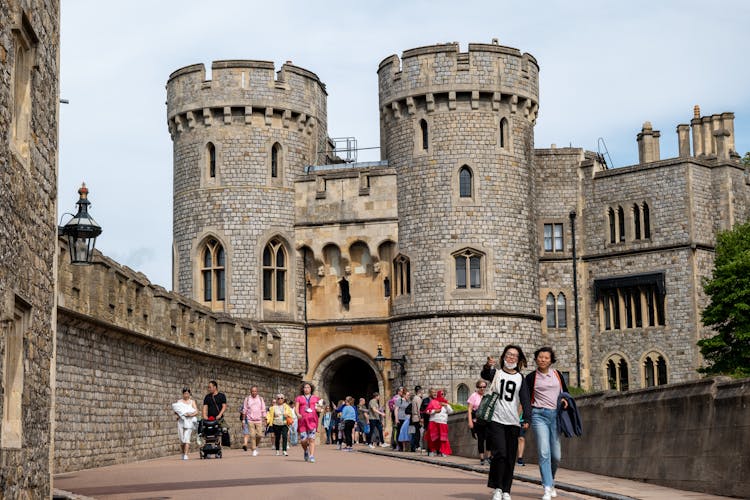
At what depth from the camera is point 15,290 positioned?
418 inches

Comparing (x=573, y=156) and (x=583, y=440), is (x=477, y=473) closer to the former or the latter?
(x=583, y=440)

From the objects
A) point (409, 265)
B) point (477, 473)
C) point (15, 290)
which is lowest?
point (477, 473)

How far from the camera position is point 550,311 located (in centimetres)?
4359

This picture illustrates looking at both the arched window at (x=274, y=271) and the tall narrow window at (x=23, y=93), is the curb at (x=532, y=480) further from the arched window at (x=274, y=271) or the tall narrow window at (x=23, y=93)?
the arched window at (x=274, y=271)

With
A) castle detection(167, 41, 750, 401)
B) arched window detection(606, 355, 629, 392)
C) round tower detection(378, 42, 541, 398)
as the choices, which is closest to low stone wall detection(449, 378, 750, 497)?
round tower detection(378, 42, 541, 398)

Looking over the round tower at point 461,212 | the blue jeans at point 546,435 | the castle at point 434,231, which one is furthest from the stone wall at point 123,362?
the blue jeans at point 546,435

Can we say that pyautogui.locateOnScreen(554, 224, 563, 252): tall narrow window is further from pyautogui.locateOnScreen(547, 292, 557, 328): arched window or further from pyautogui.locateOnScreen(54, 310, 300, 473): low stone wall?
pyautogui.locateOnScreen(54, 310, 300, 473): low stone wall

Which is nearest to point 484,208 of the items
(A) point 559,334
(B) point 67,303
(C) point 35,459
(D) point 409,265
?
(D) point 409,265

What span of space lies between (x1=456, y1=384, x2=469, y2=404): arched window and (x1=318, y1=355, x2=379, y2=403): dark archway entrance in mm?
4495

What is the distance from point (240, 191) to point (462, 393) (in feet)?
30.6

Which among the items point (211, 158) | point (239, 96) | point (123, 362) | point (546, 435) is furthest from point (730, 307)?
point (546, 435)

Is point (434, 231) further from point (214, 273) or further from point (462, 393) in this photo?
point (214, 273)

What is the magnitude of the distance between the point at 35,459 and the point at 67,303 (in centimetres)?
876

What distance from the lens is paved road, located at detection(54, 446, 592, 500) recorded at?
13625 millimetres
